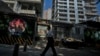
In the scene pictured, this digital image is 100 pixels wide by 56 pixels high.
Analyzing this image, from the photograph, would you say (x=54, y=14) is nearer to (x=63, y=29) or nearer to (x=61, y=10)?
(x=61, y=10)

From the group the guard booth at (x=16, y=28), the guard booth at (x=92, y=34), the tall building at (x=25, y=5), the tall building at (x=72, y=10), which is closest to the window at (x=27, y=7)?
the tall building at (x=25, y=5)

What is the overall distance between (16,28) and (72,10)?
270 ft

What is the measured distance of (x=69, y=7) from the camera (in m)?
102

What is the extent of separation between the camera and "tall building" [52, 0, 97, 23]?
93662 millimetres

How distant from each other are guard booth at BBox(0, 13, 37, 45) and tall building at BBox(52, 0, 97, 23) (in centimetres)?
7045

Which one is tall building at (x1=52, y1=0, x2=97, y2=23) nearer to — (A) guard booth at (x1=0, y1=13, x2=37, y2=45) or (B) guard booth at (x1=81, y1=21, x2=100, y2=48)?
(B) guard booth at (x1=81, y1=21, x2=100, y2=48)

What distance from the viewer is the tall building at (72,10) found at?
93.7 m

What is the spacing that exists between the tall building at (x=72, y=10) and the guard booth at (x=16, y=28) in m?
70.5

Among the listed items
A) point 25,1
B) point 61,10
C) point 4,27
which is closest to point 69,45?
point 4,27

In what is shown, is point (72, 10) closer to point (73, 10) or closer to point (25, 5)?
point (73, 10)

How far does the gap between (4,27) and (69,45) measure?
7.60 meters

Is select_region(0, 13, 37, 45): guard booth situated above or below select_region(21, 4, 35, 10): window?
below

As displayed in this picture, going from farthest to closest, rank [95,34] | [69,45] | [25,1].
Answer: [25,1], [95,34], [69,45]

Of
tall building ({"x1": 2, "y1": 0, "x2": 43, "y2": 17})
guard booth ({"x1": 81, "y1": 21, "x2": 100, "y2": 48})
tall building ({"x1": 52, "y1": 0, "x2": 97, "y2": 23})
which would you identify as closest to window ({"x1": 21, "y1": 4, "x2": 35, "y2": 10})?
tall building ({"x1": 2, "y1": 0, "x2": 43, "y2": 17})
